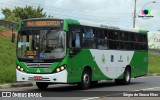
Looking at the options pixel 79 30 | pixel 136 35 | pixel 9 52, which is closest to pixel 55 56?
pixel 79 30

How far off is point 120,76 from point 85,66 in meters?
4.55

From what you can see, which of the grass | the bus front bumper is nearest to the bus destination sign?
the bus front bumper

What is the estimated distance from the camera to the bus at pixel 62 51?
18.3 metres

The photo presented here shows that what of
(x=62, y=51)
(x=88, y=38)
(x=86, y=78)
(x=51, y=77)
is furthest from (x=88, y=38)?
(x=51, y=77)

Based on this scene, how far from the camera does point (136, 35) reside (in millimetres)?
26016

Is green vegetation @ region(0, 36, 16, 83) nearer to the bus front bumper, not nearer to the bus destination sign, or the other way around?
the bus front bumper

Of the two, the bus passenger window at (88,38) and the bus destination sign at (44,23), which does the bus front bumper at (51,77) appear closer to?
the bus destination sign at (44,23)

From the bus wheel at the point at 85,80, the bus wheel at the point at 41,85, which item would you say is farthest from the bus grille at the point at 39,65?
the bus wheel at the point at 85,80

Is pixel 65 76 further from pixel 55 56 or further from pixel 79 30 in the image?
pixel 79 30

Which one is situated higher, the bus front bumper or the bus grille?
the bus grille

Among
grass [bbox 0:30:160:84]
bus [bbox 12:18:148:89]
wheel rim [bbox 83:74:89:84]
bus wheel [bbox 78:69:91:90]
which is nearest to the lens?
bus [bbox 12:18:148:89]

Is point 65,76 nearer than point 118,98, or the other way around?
point 118,98

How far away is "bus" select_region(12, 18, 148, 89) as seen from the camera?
60.1ft

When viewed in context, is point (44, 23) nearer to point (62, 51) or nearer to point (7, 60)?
point (62, 51)
